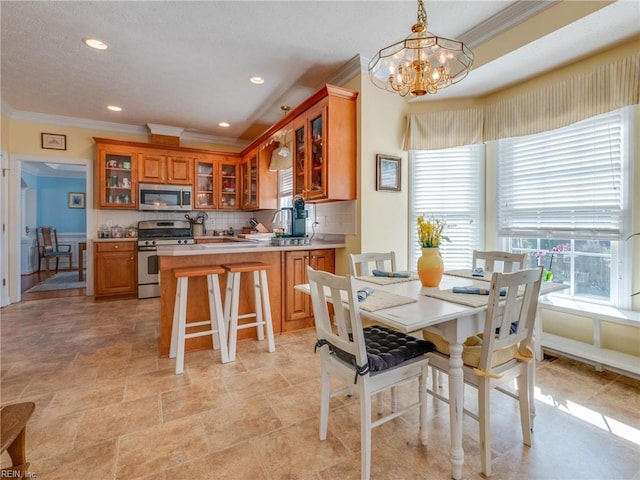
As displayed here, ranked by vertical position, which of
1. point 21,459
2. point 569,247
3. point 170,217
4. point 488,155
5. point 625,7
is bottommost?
point 21,459

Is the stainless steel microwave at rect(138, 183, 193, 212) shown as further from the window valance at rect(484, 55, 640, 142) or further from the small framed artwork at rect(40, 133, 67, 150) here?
the window valance at rect(484, 55, 640, 142)

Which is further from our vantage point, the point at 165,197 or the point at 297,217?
the point at 165,197

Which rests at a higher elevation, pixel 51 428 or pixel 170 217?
pixel 170 217

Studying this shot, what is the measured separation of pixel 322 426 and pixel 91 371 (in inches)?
78.2

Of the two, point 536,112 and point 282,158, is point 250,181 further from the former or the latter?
point 536,112

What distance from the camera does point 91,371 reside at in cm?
249

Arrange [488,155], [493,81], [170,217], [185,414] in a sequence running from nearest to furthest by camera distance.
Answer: [185,414]
[493,81]
[488,155]
[170,217]

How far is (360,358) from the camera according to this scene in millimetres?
1408

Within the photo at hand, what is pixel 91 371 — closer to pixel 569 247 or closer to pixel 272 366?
pixel 272 366

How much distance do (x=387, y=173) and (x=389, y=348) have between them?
2210mm

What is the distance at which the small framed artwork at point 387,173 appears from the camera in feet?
10.9

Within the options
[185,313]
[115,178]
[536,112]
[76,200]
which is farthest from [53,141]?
[536,112]

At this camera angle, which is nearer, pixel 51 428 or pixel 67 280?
pixel 51 428

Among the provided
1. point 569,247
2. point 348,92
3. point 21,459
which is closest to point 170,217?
point 348,92
